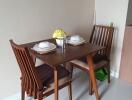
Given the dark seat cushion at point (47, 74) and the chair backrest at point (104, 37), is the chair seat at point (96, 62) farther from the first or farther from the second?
the dark seat cushion at point (47, 74)

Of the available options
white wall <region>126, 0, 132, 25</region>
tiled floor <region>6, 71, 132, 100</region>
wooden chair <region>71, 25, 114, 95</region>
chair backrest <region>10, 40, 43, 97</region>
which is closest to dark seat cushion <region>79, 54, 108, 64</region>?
wooden chair <region>71, 25, 114, 95</region>

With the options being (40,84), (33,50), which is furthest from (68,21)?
(40,84)

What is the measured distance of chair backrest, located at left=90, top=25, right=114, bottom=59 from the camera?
2.45 m

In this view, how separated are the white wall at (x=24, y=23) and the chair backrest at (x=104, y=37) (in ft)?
1.28

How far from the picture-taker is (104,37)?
2.52m

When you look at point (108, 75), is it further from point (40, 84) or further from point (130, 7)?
point (40, 84)

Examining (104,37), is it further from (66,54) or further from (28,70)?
(28,70)

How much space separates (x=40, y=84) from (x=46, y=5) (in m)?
1.06

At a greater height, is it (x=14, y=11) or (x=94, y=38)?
(x=14, y=11)

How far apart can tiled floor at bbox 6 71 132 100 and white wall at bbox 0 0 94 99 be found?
31 cm

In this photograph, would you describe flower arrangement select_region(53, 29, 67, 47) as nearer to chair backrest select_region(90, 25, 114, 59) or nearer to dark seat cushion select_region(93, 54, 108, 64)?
dark seat cushion select_region(93, 54, 108, 64)

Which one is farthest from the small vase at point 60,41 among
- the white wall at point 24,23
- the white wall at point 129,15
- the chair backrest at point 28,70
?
the white wall at point 129,15

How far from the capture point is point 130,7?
101 inches

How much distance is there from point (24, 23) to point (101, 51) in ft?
3.86
